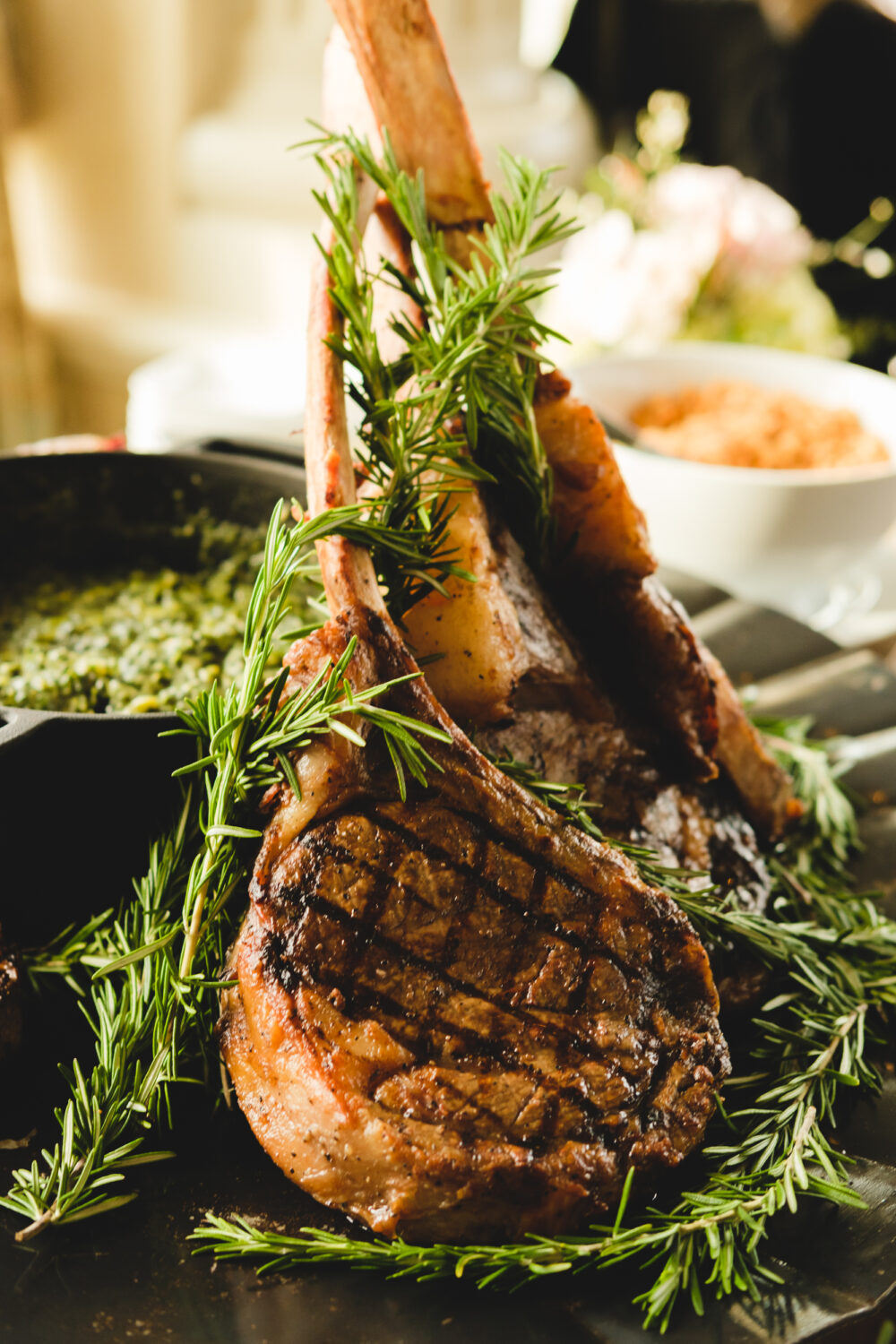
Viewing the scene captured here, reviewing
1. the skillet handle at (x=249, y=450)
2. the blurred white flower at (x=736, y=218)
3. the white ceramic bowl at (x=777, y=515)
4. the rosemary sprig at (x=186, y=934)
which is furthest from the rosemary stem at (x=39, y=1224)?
the blurred white flower at (x=736, y=218)

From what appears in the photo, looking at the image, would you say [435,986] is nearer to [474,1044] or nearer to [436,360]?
[474,1044]

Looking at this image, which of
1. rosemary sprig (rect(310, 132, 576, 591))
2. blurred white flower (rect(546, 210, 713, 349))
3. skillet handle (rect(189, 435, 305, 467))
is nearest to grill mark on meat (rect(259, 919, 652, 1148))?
rosemary sprig (rect(310, 132, 576, 591))

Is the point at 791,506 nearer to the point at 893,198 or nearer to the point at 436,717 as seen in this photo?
the point at 436,717

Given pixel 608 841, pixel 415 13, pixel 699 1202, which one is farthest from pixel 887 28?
pixel 699 1202

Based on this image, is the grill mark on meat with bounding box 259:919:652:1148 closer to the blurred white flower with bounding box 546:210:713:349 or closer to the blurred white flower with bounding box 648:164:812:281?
the blurred white flower with bounding box 546:210:713:349

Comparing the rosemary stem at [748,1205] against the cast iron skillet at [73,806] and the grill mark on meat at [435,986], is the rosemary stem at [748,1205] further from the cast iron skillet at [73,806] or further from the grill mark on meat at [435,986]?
the cast iron skillet at [73,806]

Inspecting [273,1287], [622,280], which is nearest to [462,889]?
[273,1287]

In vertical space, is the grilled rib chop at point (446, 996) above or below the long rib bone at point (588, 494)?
below
